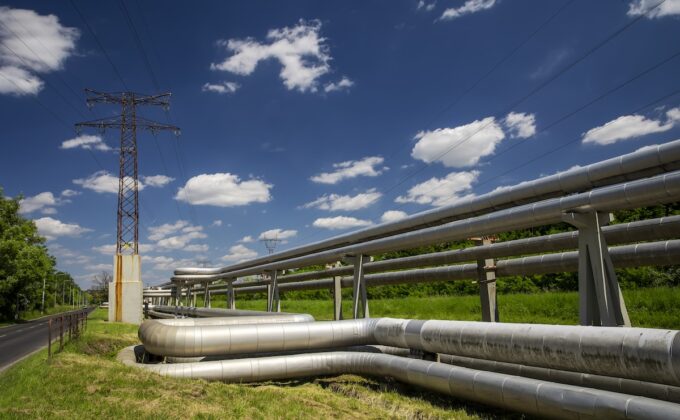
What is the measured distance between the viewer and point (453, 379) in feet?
29.9

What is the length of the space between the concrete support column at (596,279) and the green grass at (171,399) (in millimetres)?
3061

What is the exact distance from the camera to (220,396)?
9039mm

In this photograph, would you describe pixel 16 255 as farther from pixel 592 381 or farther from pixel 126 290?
pixel 592 381

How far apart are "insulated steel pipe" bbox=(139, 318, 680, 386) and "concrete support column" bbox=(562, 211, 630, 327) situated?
2348mm

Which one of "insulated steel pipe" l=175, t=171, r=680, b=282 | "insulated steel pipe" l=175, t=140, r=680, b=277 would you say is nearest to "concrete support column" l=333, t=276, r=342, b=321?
"insulated steel pipe" l=175, t=140, r=680, b=277

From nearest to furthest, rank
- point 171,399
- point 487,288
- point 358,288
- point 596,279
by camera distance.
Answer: point 171,399
point 596,279
point 487,288
point 358,288

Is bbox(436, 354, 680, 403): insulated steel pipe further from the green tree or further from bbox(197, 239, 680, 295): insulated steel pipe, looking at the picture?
the green tree

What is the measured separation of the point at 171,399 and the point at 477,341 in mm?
5860

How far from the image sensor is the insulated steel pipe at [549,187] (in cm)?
985

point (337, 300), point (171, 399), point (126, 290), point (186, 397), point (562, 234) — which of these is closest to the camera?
point (171, 399)

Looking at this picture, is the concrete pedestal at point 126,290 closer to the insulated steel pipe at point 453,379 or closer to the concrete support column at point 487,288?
the insulated steel pipe at point 453,379

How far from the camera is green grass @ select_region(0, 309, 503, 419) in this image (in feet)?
25.8

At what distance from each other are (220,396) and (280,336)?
3120 mm

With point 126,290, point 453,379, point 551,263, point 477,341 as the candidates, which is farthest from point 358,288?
point 126,290
